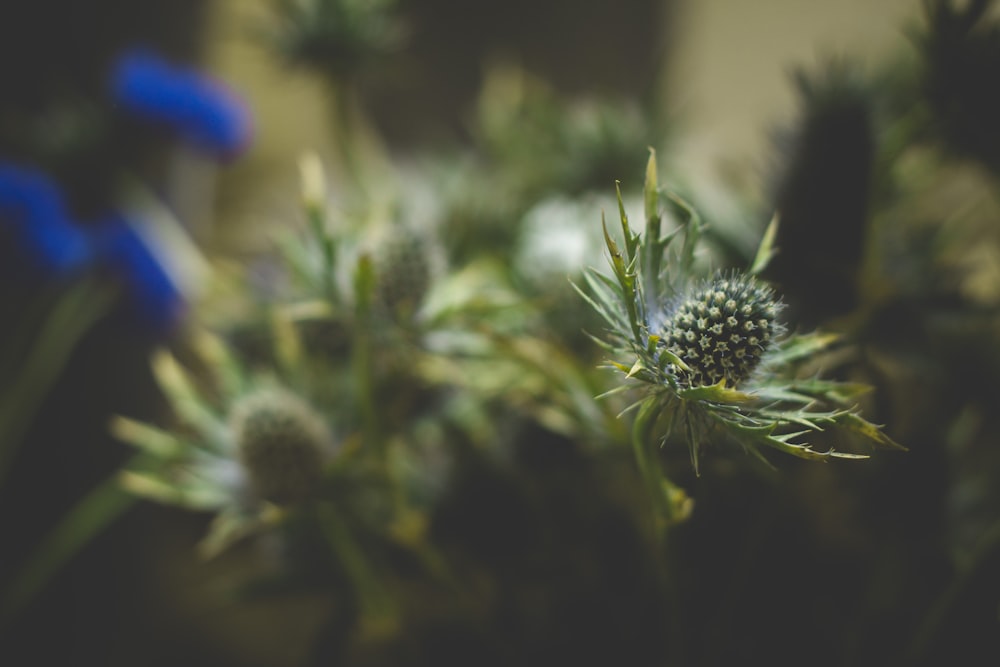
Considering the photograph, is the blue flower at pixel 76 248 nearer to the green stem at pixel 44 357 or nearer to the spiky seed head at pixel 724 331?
the green stem at pixel 44 357

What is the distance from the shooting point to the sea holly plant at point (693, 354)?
28 cm

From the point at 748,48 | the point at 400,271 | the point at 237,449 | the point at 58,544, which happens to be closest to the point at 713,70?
the point at 748,48

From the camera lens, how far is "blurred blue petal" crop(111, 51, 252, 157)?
78cm

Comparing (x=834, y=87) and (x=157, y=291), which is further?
(x=157, y=291)

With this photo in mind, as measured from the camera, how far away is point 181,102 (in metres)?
0.79

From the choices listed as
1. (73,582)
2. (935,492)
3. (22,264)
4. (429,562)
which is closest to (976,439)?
(935,492)

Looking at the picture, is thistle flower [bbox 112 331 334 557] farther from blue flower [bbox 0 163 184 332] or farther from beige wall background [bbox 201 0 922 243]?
beige wall background [bbox 201 0 922 243]

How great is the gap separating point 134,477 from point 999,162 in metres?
0.66

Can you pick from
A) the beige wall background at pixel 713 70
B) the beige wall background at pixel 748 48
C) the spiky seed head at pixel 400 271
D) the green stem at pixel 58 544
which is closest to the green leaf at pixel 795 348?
the spiky seed head at pixel 400 271

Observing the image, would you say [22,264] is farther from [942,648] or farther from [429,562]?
[942,648]

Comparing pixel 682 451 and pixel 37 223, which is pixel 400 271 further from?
pixel 37 223

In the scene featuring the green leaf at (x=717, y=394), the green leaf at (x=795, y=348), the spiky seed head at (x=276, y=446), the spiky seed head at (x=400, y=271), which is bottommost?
the green leaf at (x=717, y=394)

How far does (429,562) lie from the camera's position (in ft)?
1.51

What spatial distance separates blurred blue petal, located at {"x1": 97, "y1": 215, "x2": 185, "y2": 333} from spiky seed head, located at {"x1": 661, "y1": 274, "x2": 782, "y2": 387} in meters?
0.69
